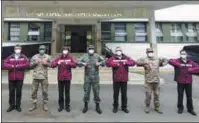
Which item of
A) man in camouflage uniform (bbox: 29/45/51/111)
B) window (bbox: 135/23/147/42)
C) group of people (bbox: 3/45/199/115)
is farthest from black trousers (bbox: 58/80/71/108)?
window (bbox: 135/23/147/42)

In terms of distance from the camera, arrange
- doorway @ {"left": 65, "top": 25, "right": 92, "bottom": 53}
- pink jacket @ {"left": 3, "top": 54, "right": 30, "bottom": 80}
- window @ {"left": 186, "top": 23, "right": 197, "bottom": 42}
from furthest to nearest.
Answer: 1. window @ {"left": 186, "top": 23, "right": 197, "bottom": 42}
2. doorway @ {"left": 65, "top": 25, "right": 92, "bottom": 53}
3. pink jacket @ {"left": 3, "top": 54, "right": 30, "bottom": 80}

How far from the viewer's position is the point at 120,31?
31875 mm

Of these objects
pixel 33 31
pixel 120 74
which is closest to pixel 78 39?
pixel 33 31

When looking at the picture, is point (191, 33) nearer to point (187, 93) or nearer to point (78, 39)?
point (78, 39)

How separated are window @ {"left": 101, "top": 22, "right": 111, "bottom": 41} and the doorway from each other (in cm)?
219

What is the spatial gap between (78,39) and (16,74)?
68.5ft

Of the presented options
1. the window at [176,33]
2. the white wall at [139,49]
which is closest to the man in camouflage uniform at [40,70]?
the white wall at [139,49]

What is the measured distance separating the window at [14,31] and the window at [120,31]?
918 cm

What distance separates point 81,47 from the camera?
30125 mm

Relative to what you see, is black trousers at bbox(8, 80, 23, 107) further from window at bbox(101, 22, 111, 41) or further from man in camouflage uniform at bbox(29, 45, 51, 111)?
window at bbox(101, 22, 111, 41)

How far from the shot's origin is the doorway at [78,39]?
29652 mm

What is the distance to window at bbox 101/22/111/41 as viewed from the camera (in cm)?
3141

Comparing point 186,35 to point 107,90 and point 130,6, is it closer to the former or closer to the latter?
point 130,6


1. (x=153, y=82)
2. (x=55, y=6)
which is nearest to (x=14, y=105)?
(x=153, y=82)
